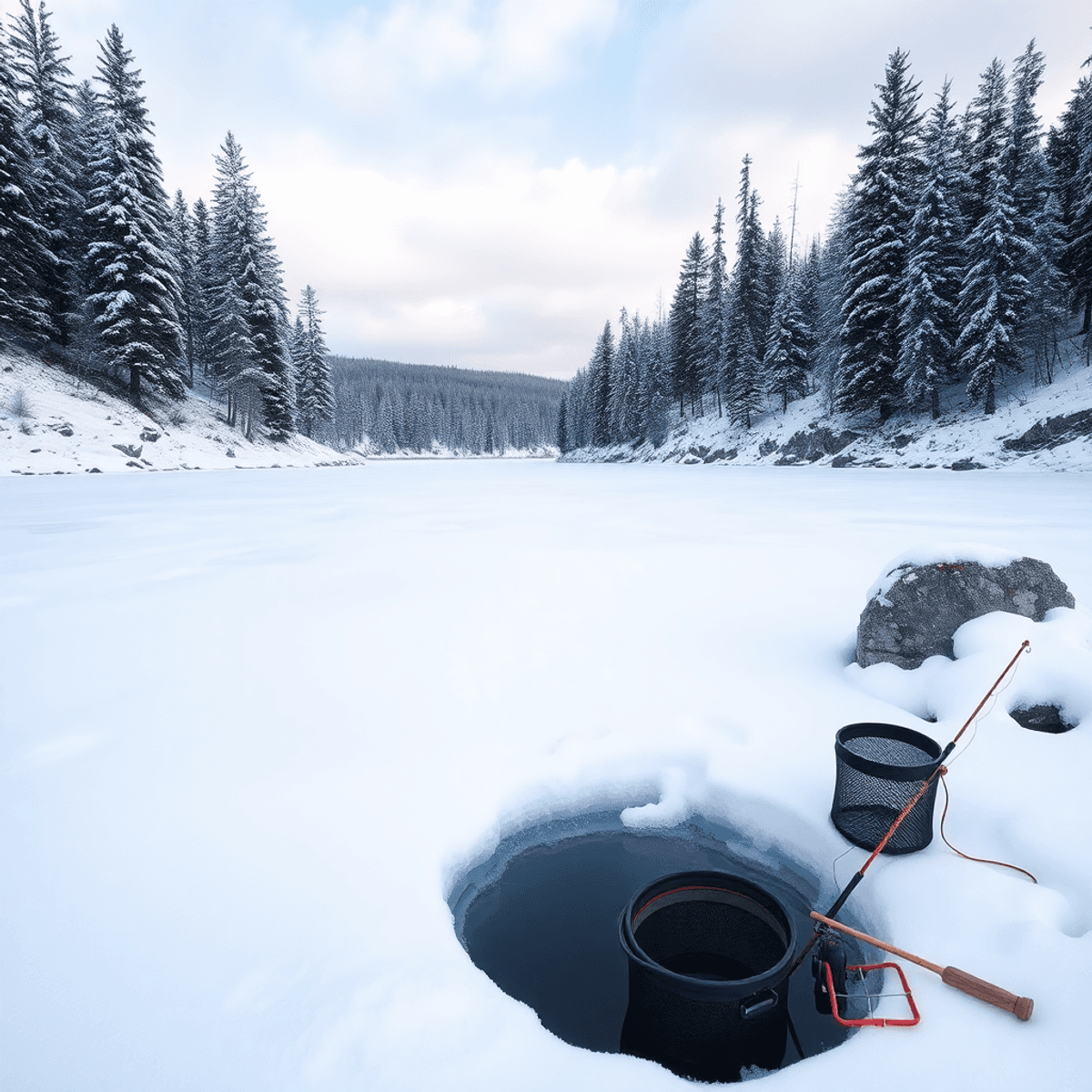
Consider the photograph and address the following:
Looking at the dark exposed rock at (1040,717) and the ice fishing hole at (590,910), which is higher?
the dark exposed rock at (1040,717)

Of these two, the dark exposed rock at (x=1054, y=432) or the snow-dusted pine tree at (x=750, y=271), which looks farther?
the snow-dusted pine tree at (x=750, y=271)

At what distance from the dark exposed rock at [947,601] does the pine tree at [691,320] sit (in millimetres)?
40306

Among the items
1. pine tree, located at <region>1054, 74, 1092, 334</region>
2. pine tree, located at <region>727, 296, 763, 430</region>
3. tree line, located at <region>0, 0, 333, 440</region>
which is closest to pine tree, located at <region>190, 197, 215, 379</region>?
tree line, located at <region>0, 0, 333, 440</region>

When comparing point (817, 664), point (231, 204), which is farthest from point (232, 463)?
point (817, 664)

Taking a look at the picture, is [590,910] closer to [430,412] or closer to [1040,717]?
[1040,717]

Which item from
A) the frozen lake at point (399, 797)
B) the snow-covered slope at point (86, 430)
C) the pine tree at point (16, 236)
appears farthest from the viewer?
the pine tree at point (16, 236)

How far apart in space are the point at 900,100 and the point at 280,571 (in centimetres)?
3018

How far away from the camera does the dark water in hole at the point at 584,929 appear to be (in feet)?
6.41

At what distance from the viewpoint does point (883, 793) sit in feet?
7.95

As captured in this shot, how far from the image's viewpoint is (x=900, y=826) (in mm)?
2373

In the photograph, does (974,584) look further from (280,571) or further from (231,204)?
(231,204)

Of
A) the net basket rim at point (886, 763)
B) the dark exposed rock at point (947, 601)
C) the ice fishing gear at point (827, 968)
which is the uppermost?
the dark exposed rock at point (947, 601)

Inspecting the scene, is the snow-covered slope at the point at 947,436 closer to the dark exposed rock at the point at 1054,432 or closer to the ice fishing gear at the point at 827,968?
the dark exposed rock at the point at 1054,432

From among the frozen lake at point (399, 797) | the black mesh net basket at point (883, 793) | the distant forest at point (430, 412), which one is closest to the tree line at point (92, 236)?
the frozen lake at point (399, 797)
